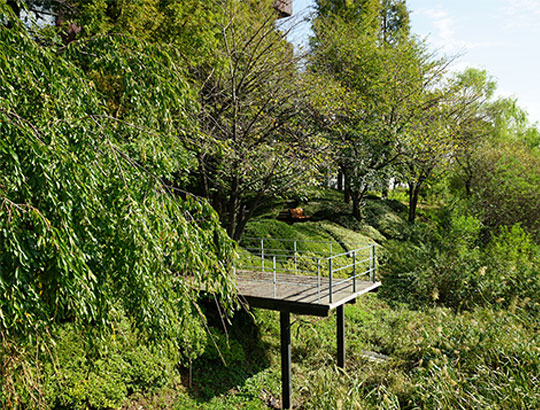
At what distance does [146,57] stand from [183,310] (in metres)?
2.55

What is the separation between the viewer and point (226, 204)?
39.9ft

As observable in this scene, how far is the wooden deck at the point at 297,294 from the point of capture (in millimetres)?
7941

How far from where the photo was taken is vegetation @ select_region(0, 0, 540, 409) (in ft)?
11.4

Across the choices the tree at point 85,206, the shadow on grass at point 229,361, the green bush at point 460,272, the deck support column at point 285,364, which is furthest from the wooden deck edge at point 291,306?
the green bush at point 460,272

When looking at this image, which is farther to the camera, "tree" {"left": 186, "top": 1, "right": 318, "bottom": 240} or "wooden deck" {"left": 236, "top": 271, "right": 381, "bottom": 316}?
"tree" {"left": 186, "top": 1, "right": 318, "bottom": 240}

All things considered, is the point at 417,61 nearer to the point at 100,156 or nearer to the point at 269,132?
the point at 269,132

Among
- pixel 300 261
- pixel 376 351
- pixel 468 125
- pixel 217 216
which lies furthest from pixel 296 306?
pixel 468 125

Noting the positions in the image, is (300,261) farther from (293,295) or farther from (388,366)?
(293,295)

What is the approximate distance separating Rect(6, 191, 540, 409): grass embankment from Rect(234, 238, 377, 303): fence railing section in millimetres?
407

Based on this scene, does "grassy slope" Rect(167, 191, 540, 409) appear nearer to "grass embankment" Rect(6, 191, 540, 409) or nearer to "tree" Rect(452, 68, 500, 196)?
"grass embankment" Rect(6, 191, 540, 409)

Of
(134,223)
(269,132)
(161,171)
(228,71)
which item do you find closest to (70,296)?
(134,223)

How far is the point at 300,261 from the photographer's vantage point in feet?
43.2

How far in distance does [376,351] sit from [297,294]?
3371 mm

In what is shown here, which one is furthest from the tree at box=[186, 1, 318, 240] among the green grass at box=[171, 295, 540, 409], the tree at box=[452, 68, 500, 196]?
the tree at box=[452, 68, 500, 196]
